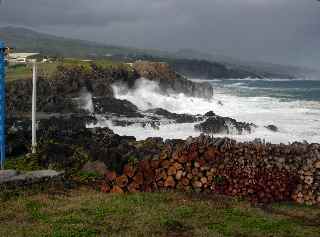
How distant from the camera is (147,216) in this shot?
12.4m

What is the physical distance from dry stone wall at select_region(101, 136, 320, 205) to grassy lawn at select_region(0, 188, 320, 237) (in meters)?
0.60

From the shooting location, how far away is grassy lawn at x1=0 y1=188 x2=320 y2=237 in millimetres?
11492

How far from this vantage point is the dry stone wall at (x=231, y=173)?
1495 centimetres

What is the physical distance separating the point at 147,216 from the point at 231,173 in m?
3.67

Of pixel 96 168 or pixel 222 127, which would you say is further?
pixel 222 127

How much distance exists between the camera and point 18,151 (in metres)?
19.2

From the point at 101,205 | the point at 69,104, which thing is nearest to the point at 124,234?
the point at 101,205

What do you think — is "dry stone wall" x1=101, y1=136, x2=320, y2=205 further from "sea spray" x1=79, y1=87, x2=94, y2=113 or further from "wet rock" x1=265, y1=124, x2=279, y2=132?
"sea spray" x1=79, y1=87, x2=94, y2=113

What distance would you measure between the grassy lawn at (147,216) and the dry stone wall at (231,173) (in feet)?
1.97

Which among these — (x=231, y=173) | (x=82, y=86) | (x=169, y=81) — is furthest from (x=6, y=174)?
(x=169, y=81)

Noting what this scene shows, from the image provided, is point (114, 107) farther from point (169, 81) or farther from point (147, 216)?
point (147, 216)

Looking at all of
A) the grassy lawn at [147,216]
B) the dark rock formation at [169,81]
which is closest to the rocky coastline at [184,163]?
the grassy lawn at [147,216]

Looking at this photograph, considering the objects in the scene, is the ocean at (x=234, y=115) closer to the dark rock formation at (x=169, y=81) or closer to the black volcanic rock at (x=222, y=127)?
the black volcanic rock at (x=222, y=127)

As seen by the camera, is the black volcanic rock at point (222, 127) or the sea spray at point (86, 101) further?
the sea spray at point (86, 101)
